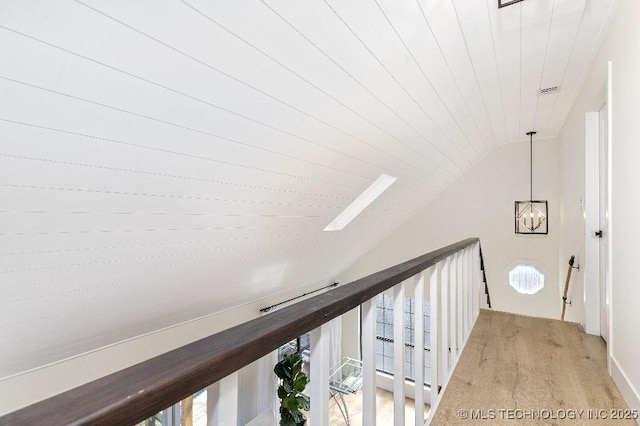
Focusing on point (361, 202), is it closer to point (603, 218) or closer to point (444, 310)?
point (603, 218)

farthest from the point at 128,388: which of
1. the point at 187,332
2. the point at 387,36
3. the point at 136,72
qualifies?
the point at 187,332

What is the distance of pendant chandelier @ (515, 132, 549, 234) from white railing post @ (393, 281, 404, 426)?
4863 mm

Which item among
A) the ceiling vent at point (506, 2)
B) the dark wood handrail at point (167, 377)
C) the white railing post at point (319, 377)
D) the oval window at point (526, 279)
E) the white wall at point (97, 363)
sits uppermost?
the ceiling vent at point (506, 2)

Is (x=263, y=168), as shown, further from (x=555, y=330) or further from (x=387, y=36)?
(x=555, y=330)

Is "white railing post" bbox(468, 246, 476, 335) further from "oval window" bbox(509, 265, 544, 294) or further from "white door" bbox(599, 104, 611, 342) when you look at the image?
"oval window" bbox(509, 265, 544, 294)

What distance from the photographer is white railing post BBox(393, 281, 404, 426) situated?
1.11 metres

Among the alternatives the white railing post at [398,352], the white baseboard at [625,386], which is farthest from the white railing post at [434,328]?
the white baseboard at [625,386]

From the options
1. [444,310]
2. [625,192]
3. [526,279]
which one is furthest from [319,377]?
[526,279]

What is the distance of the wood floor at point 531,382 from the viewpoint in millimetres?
1614

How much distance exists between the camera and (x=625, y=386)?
1688 mm

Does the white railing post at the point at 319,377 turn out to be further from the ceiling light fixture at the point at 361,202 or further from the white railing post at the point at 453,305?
the ceiling light fixture at the point at 361,202

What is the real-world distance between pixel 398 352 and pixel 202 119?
1.26 meters

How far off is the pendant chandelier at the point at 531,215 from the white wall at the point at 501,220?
0.06 metres

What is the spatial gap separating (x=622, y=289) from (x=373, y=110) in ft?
5.37
